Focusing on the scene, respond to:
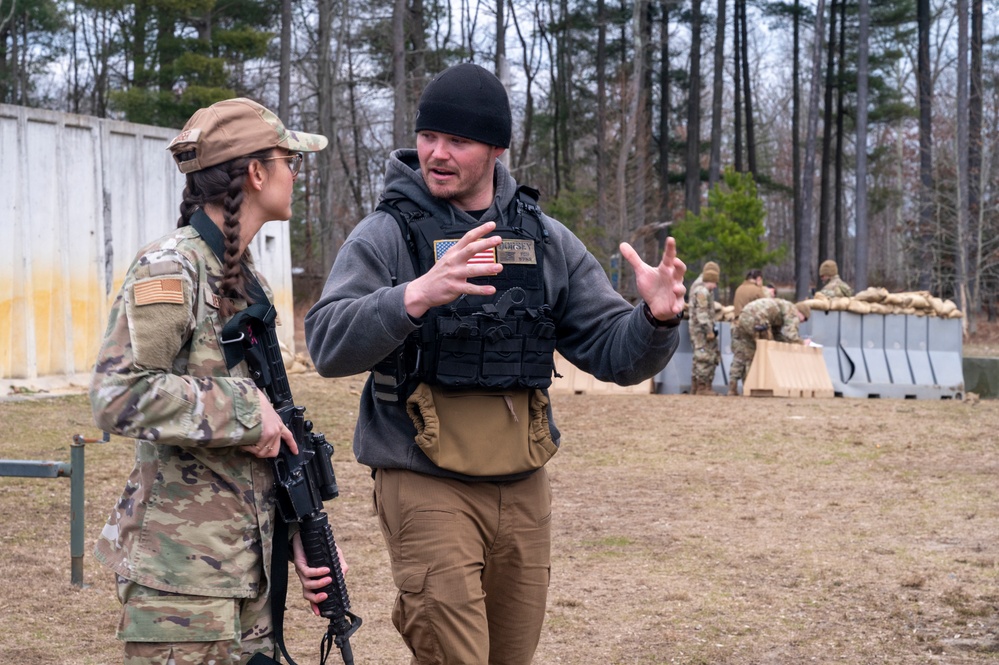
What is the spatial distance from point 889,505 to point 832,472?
1.60 meters

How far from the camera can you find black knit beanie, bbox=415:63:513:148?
130 inches

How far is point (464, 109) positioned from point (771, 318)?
45.8ft

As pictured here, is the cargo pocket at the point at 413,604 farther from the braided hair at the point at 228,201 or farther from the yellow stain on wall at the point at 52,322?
the yellow stain on wall at the point at 52,322

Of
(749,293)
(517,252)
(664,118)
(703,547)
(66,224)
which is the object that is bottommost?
(703,547)

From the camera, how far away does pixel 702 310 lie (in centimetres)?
1742

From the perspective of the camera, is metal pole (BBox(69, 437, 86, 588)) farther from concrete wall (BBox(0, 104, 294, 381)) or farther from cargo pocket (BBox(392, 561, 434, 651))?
concrete wall (BBox(0, 104, 294, 381))

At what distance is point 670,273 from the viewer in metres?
3.14

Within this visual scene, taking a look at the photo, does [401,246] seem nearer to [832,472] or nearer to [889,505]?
[889,505]

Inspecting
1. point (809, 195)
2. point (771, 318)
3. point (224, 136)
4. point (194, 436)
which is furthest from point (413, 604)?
point (809, 195)

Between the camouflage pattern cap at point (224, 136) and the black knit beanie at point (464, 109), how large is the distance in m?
0.61

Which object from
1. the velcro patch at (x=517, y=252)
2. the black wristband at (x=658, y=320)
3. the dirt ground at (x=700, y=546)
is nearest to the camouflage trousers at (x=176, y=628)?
the velcro patch at (x=517, y=252)

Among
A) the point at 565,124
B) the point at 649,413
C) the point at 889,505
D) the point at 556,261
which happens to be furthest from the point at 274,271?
the point at 565,124

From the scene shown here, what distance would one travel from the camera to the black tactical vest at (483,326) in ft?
10.4

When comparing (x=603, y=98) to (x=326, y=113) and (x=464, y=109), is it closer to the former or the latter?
(x=326, y=113)
